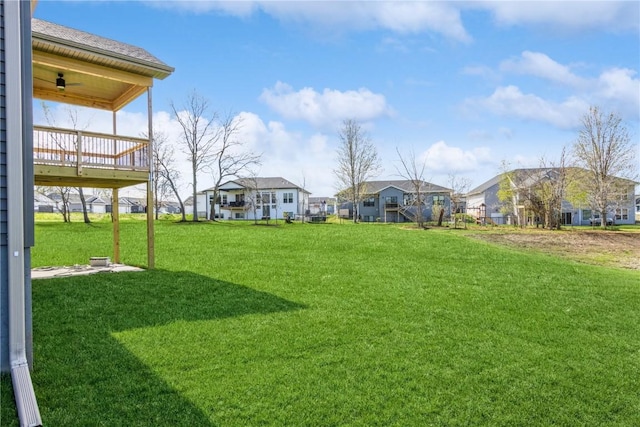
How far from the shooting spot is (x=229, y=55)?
539 inches

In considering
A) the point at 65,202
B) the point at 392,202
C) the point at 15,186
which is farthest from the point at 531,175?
the point at 65,202

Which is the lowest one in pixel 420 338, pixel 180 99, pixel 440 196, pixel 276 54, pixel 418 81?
pixel 420 338

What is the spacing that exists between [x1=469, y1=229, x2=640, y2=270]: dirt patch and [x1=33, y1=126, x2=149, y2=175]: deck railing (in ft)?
49.4

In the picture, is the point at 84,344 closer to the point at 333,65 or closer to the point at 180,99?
the point at 333,65

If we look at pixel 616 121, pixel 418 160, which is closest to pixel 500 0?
pixel 418 160

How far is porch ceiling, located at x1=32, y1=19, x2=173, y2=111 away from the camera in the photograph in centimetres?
776

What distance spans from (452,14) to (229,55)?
7496 millimetres

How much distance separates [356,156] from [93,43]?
35594 mm

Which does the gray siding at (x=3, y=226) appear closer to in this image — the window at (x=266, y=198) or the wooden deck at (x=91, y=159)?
the wooden deck at (x=91, y=159)

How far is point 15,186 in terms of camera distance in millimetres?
3943

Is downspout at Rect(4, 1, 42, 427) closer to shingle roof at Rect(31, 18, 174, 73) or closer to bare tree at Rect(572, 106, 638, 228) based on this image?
shingle roof at Rect(31, 18, 174, 73)

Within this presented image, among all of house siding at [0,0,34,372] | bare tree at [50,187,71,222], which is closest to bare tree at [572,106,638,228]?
house siding at [0,0,34,372]

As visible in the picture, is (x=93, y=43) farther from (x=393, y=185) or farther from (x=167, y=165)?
(x=393, y=185)

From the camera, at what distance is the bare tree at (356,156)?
139 feet
